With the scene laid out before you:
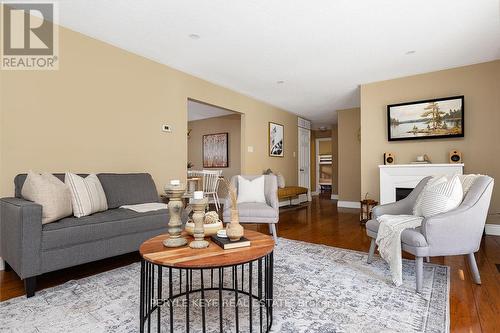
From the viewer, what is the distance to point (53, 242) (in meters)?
2.05

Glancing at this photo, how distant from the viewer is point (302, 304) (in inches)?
73.2

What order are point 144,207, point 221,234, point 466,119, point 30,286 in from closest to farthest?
point 221,234 → point 30,286 → point 144,207 → point 466,119

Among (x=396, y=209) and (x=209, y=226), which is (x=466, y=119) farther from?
(x=209, y=226)

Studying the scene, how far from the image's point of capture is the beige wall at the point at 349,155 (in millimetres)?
6785

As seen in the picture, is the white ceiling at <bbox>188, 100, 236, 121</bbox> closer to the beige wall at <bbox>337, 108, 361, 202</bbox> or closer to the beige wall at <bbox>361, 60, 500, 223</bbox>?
the beige wall at <bbox>337, 108, 361, 202</bbox>

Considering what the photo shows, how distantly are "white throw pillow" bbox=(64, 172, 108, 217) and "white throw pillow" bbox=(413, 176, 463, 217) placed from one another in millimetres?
2994

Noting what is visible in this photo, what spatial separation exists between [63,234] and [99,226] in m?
0.27

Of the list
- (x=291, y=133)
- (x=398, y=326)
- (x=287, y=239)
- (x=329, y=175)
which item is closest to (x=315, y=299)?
(x=398, y=326)

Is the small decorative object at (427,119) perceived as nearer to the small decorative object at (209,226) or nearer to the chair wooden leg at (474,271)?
the chair wooden leg at (474,271)

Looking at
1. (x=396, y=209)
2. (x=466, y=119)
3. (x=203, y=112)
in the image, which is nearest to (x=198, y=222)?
(x=396, y=209)

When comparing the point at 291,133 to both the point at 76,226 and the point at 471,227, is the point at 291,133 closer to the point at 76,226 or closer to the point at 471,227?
the point at 471,227

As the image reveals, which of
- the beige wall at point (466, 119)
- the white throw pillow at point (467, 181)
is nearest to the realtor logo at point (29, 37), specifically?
the white throw pillow at point (467, 181)

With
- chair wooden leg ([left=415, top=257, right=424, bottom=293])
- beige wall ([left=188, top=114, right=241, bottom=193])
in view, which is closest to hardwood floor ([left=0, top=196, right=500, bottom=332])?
chair wooden leg ([left=415, top=257, right=424, bottom=293])

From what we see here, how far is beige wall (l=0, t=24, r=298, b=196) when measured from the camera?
264cm
